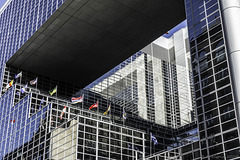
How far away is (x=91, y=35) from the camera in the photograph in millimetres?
72188

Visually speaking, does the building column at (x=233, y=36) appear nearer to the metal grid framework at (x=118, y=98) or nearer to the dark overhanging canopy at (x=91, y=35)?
the dark overhanging canopy at (x=91, y=35)

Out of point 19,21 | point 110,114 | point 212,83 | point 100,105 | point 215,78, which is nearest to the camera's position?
point 215,78

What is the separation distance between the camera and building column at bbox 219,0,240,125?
41.0m

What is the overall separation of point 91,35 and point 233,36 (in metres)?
34.2

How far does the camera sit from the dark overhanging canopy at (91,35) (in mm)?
65188

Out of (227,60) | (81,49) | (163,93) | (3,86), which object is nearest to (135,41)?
(81,49)

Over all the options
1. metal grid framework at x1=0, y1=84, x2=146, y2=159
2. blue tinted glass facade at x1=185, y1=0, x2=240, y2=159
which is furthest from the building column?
metal grid framework at x1=0, y1=84, x2=146, y2=159

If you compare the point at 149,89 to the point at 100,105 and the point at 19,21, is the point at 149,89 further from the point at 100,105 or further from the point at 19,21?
the point at 19,21

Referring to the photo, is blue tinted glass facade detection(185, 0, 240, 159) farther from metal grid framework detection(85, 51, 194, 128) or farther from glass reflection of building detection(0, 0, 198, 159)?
metal grid framework detection(85, 51, 194, 128)

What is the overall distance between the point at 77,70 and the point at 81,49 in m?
8.21

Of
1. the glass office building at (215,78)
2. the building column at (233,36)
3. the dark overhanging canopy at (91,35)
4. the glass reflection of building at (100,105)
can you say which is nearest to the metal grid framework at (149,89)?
the glass reflection of building at (100,105)

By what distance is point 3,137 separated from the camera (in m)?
76.8

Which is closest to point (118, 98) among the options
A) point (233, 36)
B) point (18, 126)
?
point (18, 126)

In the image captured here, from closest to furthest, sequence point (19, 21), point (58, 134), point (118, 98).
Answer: point (58, 134) → point (19, 21) → point (118, 98)
